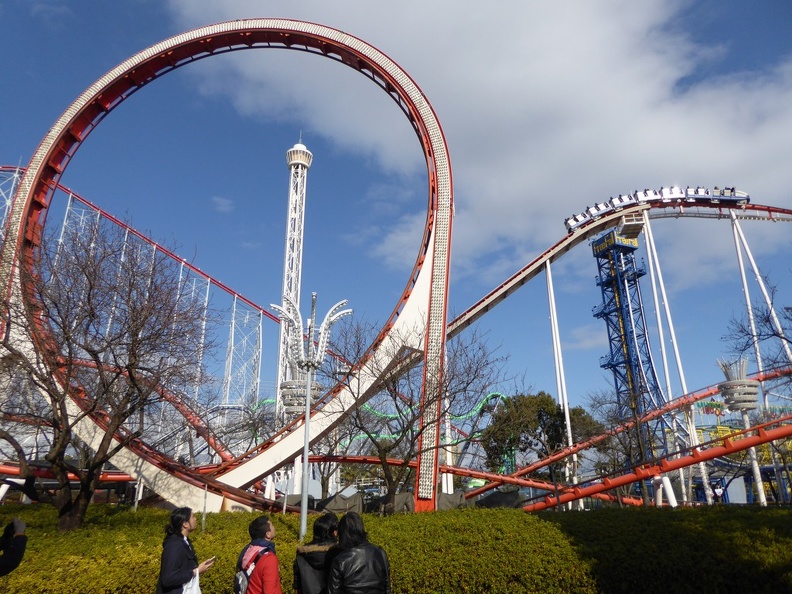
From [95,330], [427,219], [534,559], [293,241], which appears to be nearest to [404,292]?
[427,219]

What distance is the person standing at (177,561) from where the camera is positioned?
12.6ft

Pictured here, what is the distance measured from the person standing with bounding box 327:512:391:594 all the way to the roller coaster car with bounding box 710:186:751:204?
2611 cm

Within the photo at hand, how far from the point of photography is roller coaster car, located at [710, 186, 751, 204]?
24.7 metres

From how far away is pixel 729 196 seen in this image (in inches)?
982

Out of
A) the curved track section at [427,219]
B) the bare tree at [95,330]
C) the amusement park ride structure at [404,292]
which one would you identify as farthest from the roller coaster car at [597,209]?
the bare tree at [95,330]

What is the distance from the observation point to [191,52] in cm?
1900

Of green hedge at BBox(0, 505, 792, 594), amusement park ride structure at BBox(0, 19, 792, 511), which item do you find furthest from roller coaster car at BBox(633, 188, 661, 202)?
green hedge at BBox(0, 505, 792, 594)

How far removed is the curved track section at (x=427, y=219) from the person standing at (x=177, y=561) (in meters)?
9.48

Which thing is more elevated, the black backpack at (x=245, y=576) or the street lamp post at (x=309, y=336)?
the street lamp post at (x=309, y=336)

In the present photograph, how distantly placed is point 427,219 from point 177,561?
1367cm

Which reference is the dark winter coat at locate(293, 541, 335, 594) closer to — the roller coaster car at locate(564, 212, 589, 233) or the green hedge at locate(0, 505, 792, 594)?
the green hedge at locate(0, 505, 792, 594)

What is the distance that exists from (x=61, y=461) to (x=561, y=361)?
17.2 m

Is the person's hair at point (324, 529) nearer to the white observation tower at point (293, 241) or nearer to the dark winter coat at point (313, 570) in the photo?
the dark winter coat at point (313, 570)

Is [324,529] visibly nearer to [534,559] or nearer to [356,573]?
[356,573]
